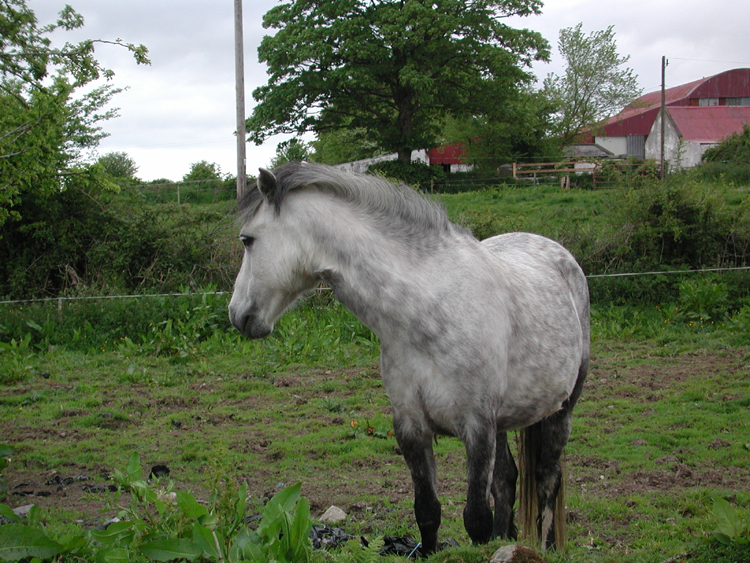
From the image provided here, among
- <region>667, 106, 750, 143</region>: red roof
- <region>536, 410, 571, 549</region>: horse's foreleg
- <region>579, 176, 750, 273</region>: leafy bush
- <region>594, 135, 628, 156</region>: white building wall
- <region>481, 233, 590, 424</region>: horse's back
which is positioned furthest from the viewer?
<region>594, 135, 628, 156</region>: white building wall

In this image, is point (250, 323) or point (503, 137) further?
point (503, 137)

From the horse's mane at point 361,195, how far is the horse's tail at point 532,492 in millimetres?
1515

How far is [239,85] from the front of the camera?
1290 centimetres

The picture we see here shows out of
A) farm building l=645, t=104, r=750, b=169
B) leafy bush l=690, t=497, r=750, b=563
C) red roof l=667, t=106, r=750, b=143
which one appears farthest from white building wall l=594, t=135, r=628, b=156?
leafy bush l=690, t=497, r=750, b=563

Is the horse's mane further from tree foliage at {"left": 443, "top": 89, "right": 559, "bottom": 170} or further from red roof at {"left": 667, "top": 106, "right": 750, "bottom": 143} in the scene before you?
→ red roof at {"left": 667, "top": 106, "right": 750, "bottom": 143}

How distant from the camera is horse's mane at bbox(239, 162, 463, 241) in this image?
9.17 ft

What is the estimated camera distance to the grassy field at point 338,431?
391 cm

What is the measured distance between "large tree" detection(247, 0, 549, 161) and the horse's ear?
834 inches

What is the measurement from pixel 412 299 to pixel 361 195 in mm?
562


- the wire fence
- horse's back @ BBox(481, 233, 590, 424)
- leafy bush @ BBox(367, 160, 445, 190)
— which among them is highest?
leafy bush @ BBox(367, 160, 445, 190)

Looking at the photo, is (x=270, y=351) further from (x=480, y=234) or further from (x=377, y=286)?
(x=377, y=286)

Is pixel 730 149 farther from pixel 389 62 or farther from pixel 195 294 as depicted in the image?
pixel 195 294

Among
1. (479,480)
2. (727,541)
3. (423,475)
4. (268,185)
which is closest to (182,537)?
(423,475)

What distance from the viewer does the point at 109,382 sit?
24.8 ft
